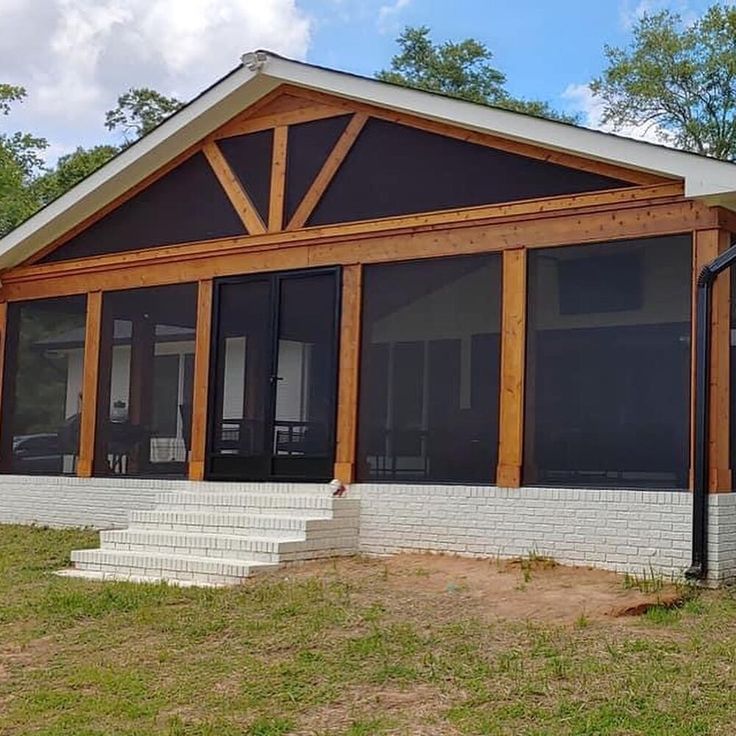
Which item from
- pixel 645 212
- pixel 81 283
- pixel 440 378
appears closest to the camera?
pixel 645 212

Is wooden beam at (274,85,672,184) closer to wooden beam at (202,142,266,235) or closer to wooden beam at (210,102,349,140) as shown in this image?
wooden beam at (210,102,349,140)

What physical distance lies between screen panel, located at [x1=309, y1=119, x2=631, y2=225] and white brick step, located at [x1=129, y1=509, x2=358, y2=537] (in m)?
2.71

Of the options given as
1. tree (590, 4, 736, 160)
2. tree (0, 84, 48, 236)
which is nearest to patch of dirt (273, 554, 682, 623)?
tree (0, 84, 48, 236)

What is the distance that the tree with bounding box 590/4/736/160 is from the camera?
2888cm

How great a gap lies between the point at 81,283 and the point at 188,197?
1.70 metres

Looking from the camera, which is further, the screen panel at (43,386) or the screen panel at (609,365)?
the screen panel at (43,386)

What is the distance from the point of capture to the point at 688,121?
1158 inches

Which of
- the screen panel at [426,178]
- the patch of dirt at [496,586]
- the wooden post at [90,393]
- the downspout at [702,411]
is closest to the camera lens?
the patch of dirt at [496,586]

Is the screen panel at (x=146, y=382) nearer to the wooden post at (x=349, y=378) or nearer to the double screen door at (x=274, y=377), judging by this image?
the double screen door at (x=274, y=377)

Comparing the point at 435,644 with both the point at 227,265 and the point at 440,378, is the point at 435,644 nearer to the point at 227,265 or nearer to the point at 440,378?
the point at 440,378

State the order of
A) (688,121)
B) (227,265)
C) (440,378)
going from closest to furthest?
(440,378), (227,265), (688,121)

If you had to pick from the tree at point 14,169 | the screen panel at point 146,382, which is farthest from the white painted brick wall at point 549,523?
the tree at point 14,169

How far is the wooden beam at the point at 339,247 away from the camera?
8.03 m

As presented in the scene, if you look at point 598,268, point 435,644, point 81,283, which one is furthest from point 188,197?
point 435,644
